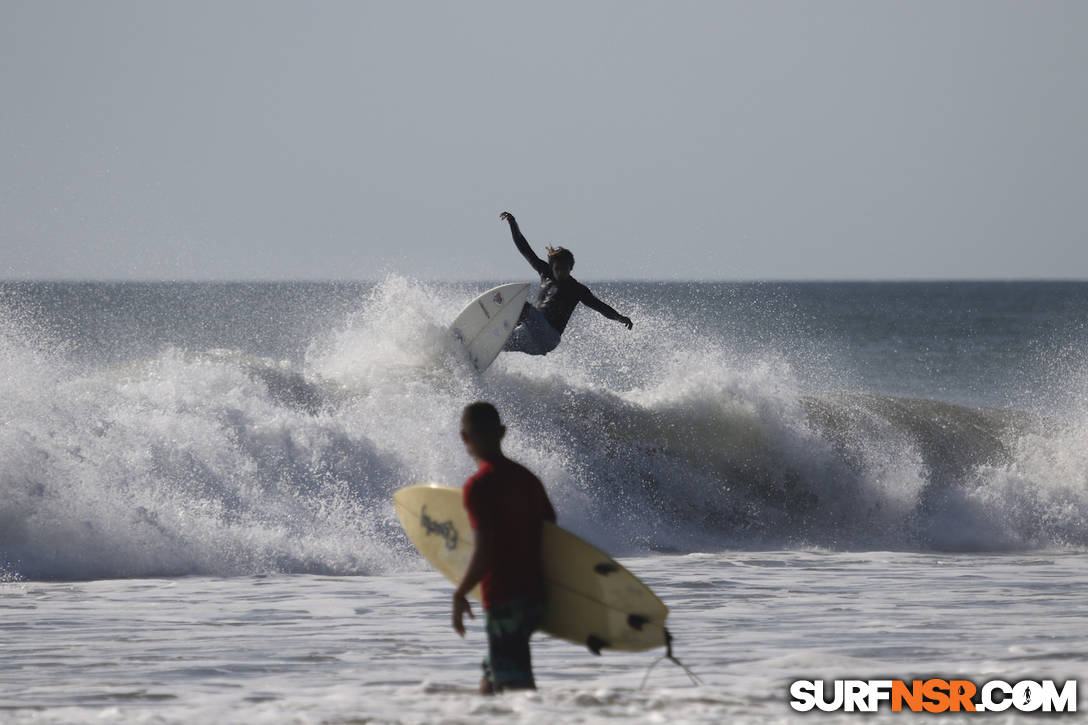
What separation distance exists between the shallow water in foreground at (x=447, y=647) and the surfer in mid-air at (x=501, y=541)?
0.32 metres

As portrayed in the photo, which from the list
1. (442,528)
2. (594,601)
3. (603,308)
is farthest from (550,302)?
(594,601)

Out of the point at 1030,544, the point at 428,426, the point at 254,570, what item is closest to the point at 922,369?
the point at 1030,544

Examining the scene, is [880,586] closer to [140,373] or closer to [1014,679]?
[1014,679]

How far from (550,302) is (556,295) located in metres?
0.10

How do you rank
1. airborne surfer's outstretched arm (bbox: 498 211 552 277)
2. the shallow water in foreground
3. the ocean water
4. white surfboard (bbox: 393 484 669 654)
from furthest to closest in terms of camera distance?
airborne surfer's outstretched arm (bbox: 498 211 552 277)
the ocean water
the shallow water in foreground
white surfboard (bbox: 393 484 669 654)

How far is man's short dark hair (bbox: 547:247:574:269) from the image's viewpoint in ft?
36.8

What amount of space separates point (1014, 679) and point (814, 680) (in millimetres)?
965

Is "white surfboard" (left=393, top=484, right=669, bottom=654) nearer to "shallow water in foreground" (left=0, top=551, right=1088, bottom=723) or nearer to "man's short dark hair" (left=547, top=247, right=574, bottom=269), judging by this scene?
"shallow water in foreground" (left=0, top=551, right=1088, bottom=723)

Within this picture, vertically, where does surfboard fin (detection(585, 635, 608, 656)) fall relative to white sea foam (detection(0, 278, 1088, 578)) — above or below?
below

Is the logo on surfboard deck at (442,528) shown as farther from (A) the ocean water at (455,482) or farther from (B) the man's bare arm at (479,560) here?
(B) the man's bare arm at (479,560)

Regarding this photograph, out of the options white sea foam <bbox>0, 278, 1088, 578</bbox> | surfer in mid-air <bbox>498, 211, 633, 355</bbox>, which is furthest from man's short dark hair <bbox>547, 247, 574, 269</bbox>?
white sea foam <bbox>0, 278, 1088, 578</bbox>

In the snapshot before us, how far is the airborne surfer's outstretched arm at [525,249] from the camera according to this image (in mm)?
11117

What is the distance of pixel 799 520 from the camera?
1201 cm

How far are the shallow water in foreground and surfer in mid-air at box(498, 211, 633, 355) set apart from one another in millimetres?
2892
